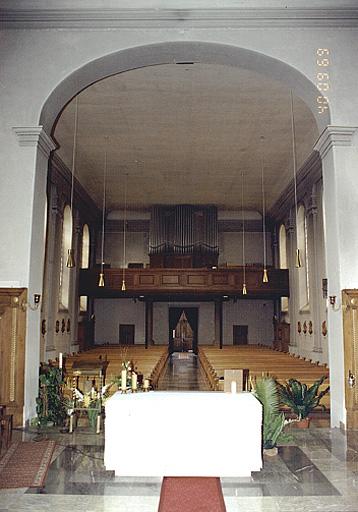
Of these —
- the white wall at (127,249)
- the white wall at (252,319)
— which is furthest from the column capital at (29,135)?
the white wall at (252,319)

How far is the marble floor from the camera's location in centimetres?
461

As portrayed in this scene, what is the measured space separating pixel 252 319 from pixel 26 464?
1951 cm

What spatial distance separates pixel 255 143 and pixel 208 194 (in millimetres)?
5760

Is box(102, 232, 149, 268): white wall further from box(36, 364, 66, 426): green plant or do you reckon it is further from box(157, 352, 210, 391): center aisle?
box(36, 364, 66, 426): green plant

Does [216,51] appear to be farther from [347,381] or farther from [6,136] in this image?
[347,381]

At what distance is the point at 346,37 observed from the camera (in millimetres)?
8586

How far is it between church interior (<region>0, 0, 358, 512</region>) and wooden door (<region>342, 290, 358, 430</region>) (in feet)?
0.07

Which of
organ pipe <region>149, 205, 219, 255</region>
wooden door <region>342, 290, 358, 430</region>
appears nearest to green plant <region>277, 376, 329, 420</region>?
wooden door <region>342, 290, 358, 430</region>

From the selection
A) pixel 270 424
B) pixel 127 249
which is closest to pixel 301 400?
pixel 270 424

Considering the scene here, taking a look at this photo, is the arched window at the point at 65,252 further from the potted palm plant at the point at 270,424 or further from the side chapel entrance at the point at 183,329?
the potted palm plant at the point at 270,424

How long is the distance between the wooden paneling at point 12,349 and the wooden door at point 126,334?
55.1 ft

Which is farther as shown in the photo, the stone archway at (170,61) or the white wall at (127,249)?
the white wall at (127,249)

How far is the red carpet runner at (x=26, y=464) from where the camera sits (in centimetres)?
519

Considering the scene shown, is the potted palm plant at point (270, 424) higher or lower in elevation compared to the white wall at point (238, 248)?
lower
